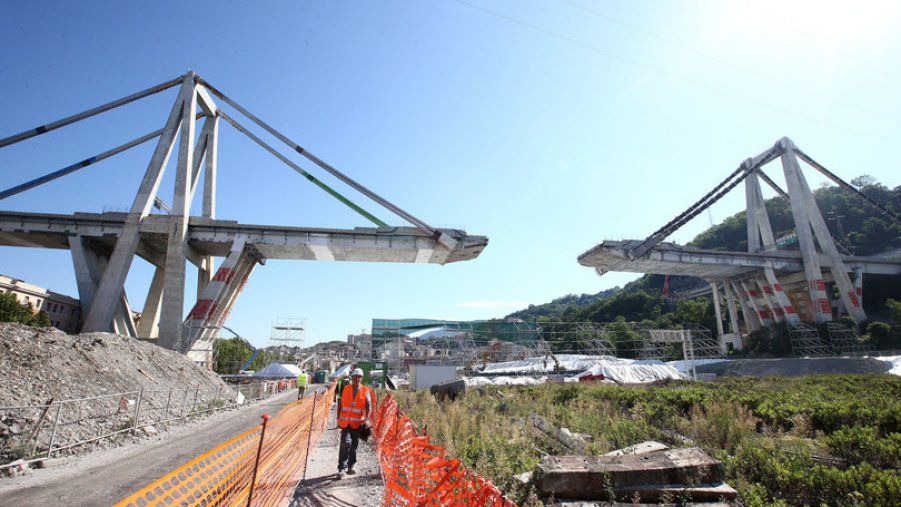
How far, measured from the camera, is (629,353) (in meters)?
63.4

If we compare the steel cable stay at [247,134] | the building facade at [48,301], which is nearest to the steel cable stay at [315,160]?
the steel cable stay at [247,134]

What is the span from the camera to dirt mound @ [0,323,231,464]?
8305mm

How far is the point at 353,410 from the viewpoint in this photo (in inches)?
275

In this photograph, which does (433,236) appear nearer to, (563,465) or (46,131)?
(563,465)

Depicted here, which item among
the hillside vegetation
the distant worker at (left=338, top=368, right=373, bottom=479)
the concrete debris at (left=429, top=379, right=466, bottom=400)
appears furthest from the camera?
the concrete debris at (left=429, top=379, right=466, bottom=400)

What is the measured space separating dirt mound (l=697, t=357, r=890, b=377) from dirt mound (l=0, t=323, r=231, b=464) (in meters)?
34.8

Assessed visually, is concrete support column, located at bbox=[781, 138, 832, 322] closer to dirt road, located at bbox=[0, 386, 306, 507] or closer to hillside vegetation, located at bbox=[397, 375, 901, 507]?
hillside vegetation, located at bbox=[397, 375, 901, 507]

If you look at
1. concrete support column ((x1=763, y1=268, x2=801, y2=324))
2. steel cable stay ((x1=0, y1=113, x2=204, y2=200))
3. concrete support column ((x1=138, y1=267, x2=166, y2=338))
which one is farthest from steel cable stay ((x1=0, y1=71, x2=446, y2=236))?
concrete support column ((x1=763, y1=268, x2=801, y2=324))

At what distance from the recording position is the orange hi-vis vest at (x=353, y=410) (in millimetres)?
6957

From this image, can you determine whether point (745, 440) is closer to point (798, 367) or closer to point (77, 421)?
point (77, 421)

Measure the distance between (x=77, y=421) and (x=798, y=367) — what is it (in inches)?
1533

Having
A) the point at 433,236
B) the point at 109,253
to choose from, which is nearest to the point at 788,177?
the point at 433,236

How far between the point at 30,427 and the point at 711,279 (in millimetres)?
58895

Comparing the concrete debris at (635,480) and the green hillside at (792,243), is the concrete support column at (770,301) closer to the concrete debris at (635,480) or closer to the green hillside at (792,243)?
the green hillside at (792,243)
